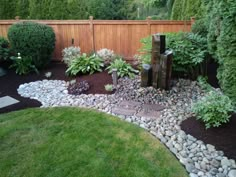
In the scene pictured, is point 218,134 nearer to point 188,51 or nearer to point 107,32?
point 188,51

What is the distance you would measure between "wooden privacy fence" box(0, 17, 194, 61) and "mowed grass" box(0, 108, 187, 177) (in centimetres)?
403

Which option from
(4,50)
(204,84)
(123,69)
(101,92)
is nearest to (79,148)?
Answer: (101,92)

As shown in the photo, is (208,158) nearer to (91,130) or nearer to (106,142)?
(106,142)

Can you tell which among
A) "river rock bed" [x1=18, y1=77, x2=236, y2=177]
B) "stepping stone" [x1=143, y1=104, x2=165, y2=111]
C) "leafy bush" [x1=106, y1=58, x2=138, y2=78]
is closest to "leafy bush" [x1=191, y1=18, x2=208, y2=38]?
"river rock bed" [x1=18, y1=77, x2=236, y2=177]

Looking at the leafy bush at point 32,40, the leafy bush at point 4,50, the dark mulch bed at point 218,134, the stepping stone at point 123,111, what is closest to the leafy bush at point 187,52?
the stepping stone at point 123,111

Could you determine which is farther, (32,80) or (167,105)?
(32,80)

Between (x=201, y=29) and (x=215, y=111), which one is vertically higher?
(x=201, y=29)

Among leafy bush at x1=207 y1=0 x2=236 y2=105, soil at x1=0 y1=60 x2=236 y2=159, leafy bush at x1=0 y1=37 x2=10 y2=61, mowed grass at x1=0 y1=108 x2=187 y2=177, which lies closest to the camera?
mowed grass at x1=0 y1=108 x2=187 y2=177

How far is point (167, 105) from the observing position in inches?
176

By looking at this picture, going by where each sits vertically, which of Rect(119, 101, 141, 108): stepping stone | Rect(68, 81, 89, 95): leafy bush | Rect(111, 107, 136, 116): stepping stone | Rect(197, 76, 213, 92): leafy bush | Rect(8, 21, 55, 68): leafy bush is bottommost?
Rect(111, 107, 136, 116): stepping stone

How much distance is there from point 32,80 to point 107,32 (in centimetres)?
286

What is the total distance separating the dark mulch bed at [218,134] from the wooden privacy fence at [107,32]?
455 cm

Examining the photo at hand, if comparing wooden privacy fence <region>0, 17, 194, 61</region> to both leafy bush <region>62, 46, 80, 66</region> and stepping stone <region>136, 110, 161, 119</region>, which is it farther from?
stepping stone <region>136, 110, 161, 119</region>

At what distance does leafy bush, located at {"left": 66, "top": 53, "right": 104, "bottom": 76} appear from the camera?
623cm
